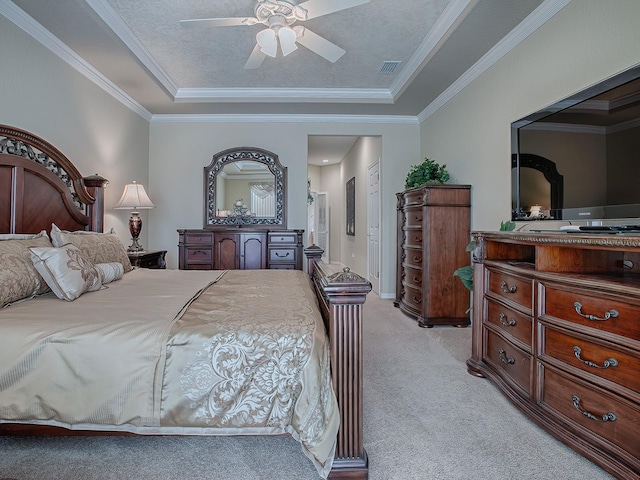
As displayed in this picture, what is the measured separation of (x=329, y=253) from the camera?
9992mm

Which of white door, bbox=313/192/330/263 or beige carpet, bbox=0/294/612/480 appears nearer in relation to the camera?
beige carpet, bbox=0/294/612/480

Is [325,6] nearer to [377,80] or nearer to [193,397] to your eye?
[377,80]

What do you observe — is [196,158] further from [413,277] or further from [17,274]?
[17,274]

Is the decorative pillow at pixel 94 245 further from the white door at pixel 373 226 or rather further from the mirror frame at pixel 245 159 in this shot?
the white door at pixel 373 226

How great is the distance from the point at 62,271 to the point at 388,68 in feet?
11.4

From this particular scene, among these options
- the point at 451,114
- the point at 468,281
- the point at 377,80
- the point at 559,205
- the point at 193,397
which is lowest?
the point at 193,397

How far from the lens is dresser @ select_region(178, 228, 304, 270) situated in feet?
14.7

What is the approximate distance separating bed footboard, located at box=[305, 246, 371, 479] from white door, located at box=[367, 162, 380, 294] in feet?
13.5

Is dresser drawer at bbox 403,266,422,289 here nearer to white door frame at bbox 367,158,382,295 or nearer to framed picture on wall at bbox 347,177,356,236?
white door frame at bbox 367,158,382,295

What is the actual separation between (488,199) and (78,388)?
11.3 feet

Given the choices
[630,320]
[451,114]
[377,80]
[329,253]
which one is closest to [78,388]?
[630,320]

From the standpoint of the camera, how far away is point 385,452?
165 cm

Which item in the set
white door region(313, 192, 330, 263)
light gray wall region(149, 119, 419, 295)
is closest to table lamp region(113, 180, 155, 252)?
light gray wall region(149, 119, 419, 295)

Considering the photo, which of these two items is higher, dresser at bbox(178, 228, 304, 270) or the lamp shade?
Answer: the lamp shade
